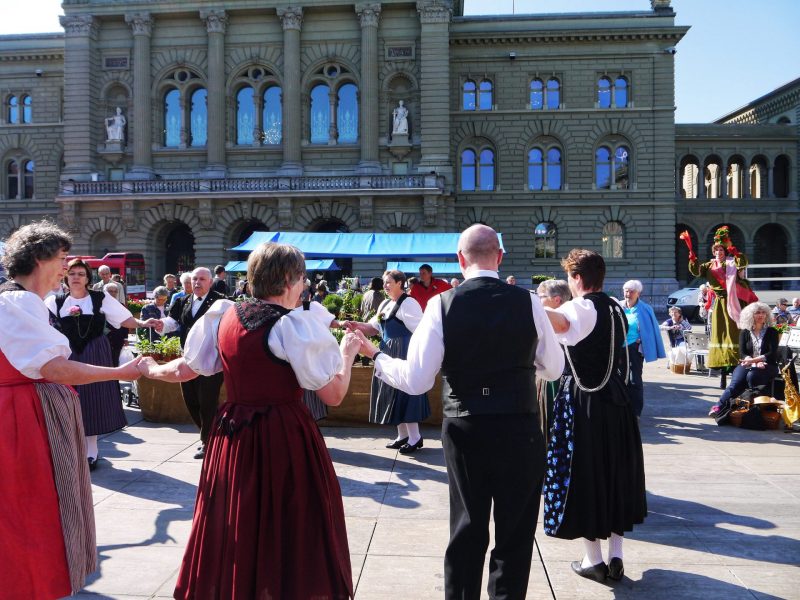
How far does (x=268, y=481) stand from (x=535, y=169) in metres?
37.0

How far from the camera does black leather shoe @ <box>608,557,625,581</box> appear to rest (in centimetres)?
443

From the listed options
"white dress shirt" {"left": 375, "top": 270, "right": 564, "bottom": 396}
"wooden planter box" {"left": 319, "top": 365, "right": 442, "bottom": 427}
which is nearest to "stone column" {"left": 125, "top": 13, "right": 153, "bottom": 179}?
"wooden planter box" {"left": 319, "top": 365, "right": 442, "bottom": 427}

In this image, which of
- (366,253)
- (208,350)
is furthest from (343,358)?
(366,253)

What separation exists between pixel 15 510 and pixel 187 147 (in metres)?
36.0

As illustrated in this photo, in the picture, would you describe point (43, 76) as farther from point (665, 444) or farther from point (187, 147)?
point (665, 444)

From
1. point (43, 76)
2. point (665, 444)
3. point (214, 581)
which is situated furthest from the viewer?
point (43, 76)

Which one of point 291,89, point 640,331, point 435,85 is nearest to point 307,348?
point 640,331

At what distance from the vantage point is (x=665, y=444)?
8359mm

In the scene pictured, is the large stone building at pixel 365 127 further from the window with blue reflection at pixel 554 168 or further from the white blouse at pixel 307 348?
the white blouse at pixel 307 348

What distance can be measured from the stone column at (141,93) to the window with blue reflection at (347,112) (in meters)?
10.2

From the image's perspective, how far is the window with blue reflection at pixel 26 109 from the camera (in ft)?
134

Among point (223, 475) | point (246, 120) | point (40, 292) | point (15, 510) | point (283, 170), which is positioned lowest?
point (15, 510)

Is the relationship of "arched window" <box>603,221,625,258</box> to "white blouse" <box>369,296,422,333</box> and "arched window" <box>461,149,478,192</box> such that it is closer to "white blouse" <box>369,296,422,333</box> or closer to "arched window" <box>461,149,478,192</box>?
"arched window" <box>461,149,478,192</box>

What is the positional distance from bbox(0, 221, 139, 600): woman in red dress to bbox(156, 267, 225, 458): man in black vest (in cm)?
316
